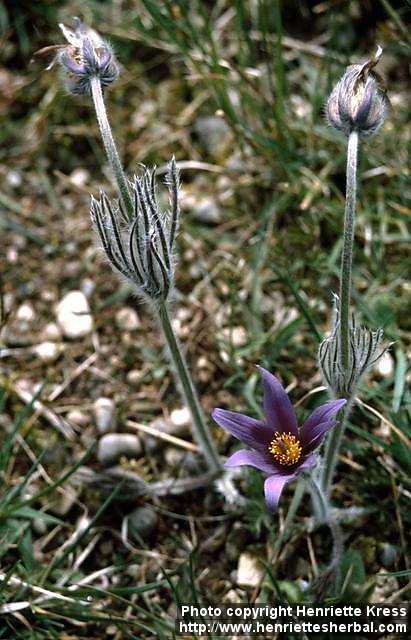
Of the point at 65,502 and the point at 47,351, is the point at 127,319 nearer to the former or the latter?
the point at 47,351

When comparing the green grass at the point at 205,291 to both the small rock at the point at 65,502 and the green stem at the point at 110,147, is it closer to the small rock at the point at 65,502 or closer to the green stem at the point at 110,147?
the small rock at the point at 65,502

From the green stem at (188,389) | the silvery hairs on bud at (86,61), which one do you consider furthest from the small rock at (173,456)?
the silvery hairs on bud at (86,61)

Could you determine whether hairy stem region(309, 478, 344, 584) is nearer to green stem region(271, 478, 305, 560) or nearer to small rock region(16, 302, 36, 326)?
green stem region(271, 478, 305, 560)

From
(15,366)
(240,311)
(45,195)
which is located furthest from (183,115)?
(15,366)

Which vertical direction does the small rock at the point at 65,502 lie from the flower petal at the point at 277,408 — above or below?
below

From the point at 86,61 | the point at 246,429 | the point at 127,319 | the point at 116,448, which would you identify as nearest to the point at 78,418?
the point at 116,448

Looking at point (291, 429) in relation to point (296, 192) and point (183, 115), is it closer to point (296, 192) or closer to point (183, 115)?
point (296, 192)
